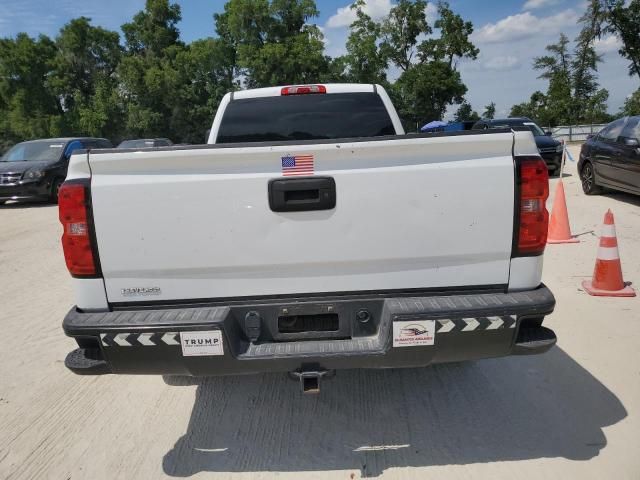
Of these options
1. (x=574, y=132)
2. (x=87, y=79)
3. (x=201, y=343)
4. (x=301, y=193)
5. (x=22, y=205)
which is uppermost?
(x=87, y=79)

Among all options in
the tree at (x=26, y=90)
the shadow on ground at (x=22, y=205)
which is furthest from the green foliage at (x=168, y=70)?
the shadow on ground at (x=22, y=205)

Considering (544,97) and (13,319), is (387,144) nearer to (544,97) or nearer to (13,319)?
(13,319)

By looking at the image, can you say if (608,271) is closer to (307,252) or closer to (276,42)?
(307,252)

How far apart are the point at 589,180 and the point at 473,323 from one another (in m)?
10.1

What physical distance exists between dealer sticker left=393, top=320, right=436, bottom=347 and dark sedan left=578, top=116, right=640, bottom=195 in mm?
8241

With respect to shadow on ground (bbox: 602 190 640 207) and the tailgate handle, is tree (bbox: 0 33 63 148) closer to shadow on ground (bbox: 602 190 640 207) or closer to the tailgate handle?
shadow on ground (bbox: 602 190 640 207)

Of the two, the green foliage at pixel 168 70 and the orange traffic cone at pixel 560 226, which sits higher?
the green foliage at pixel 168 70

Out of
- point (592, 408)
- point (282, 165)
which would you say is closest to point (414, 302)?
point (282, 165)

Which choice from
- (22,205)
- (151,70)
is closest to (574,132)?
(151,70)

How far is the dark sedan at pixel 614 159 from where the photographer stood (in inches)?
350

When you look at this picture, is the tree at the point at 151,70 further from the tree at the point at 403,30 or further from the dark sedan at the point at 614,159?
the dark sedan at the point at 614,159

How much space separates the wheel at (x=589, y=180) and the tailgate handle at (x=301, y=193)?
10028 mm

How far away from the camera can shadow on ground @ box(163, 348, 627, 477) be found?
2789 millimetres

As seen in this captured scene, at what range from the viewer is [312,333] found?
8.45ft
